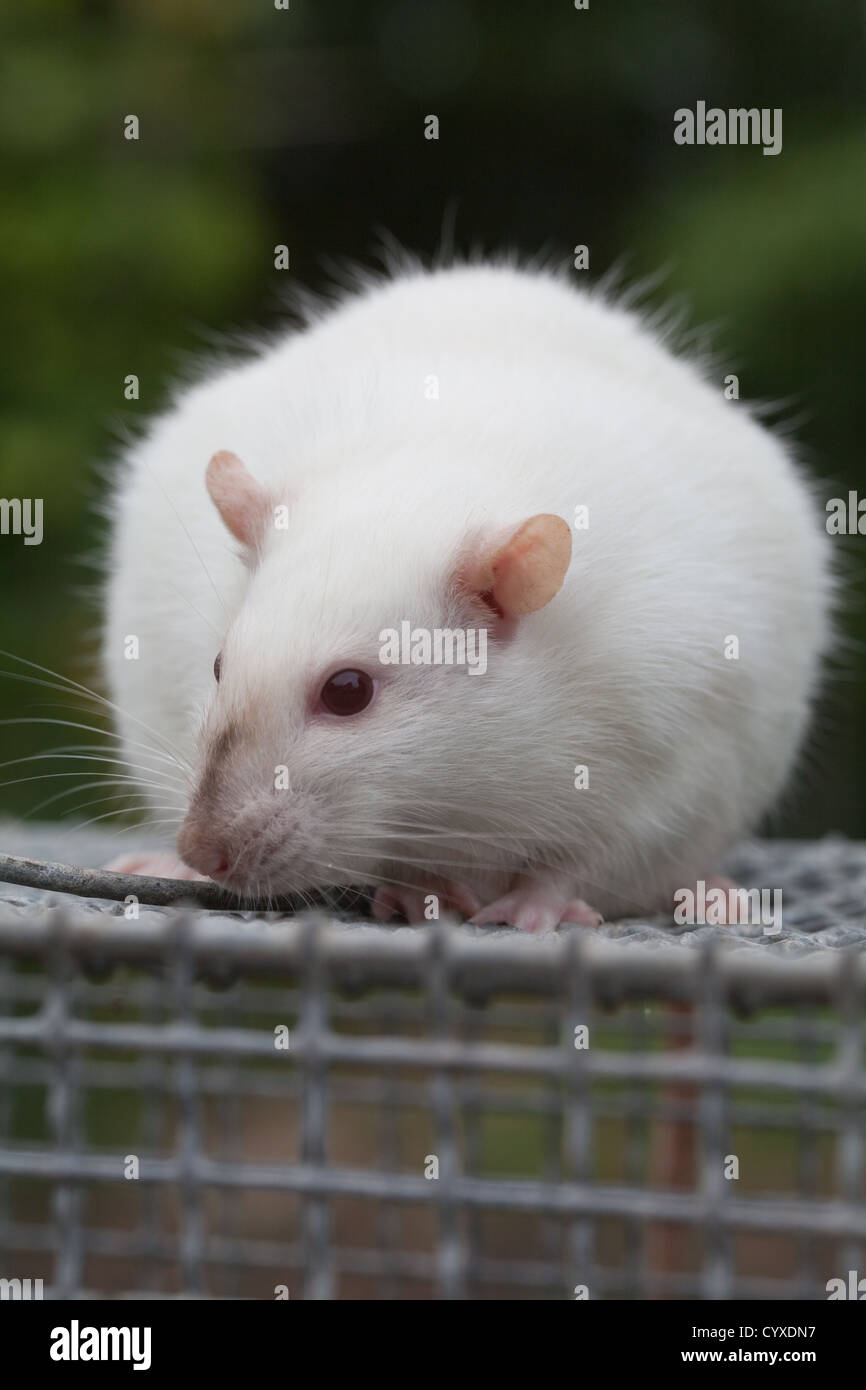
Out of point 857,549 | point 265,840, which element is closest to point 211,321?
point 857,549

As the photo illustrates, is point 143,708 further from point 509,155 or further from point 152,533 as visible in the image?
point 509,155

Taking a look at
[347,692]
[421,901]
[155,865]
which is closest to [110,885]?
[347,692]

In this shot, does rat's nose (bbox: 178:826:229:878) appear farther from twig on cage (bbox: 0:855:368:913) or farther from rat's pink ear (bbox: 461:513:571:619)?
rat's pink ear (bbox: 461:513:571:619)

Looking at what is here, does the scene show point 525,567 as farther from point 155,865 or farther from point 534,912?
point 155,865

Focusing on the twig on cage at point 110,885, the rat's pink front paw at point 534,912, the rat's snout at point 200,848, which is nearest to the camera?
the twig on cage at point 110,885

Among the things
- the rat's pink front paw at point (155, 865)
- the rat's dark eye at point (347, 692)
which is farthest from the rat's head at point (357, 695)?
the rat's pink front paw at point (155, 865)

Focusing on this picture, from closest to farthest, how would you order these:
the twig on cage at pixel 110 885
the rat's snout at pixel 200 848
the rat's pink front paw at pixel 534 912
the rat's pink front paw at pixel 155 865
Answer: the twig on cage at pixel 110 885, the rat's snout at pixel 200 848, the rat's pink front paw at pixel 534 912, the rat's pink front paw at pixel 155 865

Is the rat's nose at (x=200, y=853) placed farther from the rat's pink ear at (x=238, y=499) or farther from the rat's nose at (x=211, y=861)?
the rat's pink ear at (x=238, y=499)
